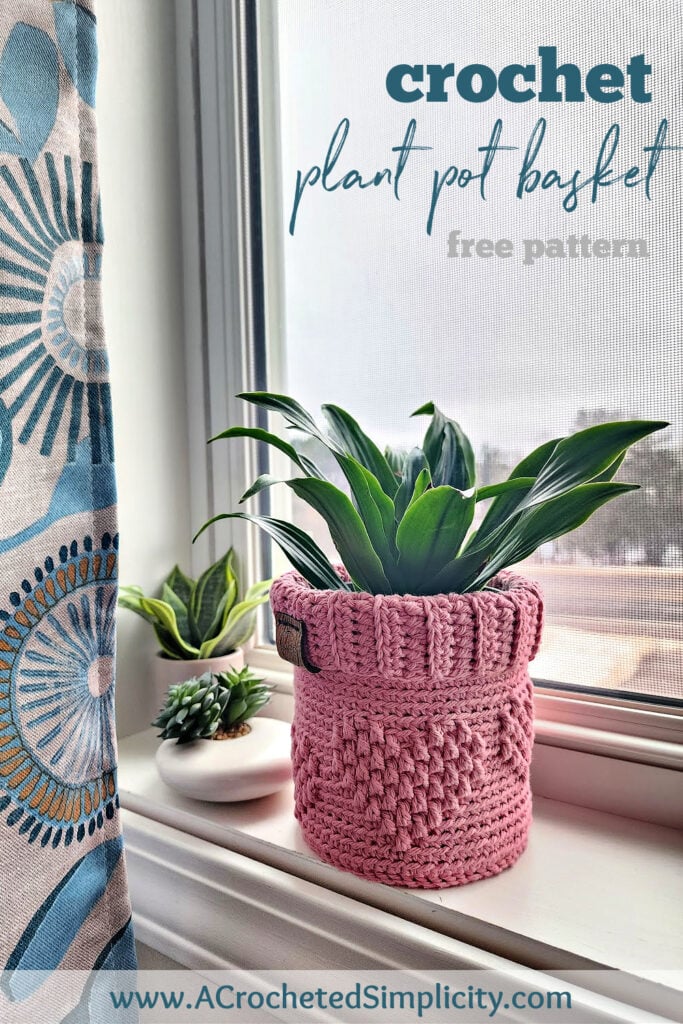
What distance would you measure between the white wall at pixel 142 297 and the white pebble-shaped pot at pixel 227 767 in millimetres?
159

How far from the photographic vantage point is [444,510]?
0.49m

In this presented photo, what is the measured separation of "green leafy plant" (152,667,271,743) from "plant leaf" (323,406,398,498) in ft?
0.80

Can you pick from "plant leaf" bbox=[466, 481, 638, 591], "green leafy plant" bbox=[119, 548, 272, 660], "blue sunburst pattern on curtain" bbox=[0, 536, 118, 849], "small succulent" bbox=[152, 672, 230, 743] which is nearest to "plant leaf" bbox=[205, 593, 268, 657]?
"green leafy plant" bbox=[119, 548, 272, 660]

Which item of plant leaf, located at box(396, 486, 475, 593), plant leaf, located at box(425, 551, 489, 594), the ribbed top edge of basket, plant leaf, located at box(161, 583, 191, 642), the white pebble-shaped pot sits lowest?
the white pebble-shaped pot

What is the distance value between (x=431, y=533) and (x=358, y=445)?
5.8 inches

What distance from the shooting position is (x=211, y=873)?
1.97ft

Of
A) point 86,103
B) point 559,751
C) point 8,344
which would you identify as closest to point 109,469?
point 8,344

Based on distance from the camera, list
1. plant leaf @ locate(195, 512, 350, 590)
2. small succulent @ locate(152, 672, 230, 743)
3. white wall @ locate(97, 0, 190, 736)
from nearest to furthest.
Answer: plant leaf @ locate(195, 512, 350, 590), small succulent @ locate(152, 672, 230, 743), white wall @ locate(97, 0, 190, 736)

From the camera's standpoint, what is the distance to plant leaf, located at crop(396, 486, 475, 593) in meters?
0.49

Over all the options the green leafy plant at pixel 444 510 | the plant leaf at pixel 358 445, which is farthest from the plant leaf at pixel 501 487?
the plant leaf at pixel 358 445

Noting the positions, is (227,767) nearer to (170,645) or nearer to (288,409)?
(170,645)

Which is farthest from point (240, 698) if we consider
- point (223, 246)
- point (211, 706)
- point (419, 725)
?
point (223, 246)

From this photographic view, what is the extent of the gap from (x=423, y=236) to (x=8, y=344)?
0.39 meters

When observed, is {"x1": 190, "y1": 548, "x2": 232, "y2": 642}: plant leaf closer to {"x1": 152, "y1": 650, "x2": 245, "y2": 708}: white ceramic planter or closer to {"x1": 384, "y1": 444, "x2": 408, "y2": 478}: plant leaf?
{"x1": 152, "y1": 650, "x2": 245, "y2": 708}: white ceramic planter
